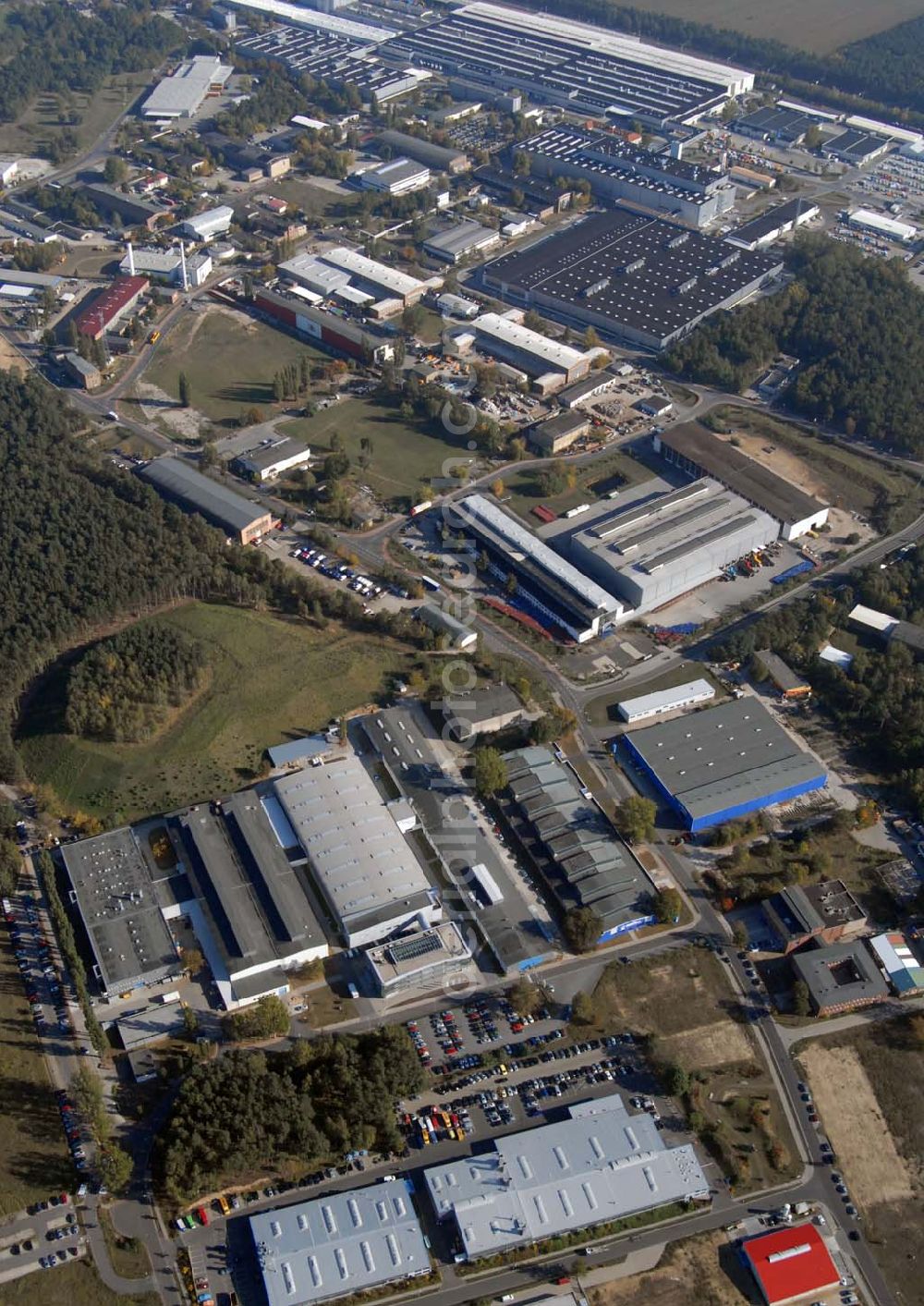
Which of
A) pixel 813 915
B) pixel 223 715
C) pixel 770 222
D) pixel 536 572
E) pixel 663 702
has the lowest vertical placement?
pixel 813 915

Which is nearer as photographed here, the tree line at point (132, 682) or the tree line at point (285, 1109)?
the tree line at point (285, 1109)

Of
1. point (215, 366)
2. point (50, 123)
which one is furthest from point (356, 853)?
point (50, 123)

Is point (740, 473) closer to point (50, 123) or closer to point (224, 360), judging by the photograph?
point (224, 360)

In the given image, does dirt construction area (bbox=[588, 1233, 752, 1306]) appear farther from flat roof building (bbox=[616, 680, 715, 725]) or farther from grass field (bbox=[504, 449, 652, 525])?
grass field (bbox=[504, 449, 652, 525])

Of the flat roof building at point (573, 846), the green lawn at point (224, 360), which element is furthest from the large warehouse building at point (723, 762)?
the green lawn at point (224, 360)

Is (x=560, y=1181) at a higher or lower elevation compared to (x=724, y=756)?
lower

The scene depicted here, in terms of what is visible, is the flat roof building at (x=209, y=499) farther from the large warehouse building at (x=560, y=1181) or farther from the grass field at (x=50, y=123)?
the grass field at (x=50, y=123)

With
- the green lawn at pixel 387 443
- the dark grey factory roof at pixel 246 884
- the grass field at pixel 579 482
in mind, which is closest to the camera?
the dark grey factory roof at pixel 246 884
